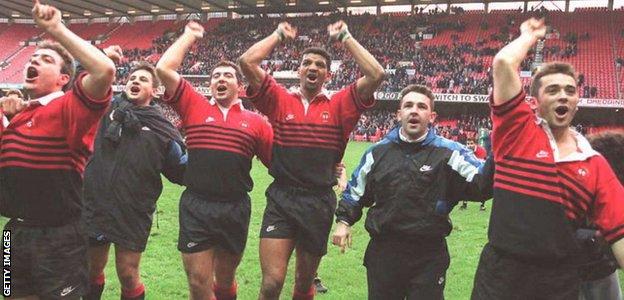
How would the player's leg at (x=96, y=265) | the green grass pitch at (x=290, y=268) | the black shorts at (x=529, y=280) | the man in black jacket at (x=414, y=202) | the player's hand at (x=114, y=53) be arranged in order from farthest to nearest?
the green grass pitch at (x=290, y=268)
the player's leg at (x=96, y=265)
the player's hand at (x=114, y=53)
the man in black jacket at (x=414, y=202)
the black shorts at (x=529, y=280)

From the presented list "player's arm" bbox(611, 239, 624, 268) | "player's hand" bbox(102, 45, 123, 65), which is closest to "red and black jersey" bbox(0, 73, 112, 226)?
"player's hand" bbox(102, 45, 123, 65)

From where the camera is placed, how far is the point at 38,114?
11.0 ft

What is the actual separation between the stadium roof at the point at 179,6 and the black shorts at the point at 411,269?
4248 cm

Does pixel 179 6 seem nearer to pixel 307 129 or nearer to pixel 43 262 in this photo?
pixel 307 129

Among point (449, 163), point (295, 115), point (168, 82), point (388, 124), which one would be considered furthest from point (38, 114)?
point (388, 124)

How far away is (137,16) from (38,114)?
5753 centimetres

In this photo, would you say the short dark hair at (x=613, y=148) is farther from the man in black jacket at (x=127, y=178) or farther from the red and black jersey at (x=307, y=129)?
the man in black jacket at (x=127, y=178)

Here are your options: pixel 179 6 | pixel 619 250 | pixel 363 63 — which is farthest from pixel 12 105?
pixel 179 6

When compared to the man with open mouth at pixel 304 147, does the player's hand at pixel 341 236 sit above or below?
below

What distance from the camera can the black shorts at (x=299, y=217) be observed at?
14.8 ft

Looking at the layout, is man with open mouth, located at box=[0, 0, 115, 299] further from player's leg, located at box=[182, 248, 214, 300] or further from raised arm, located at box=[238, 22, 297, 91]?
raised arm, located at box=[238, 22, 297, 91]

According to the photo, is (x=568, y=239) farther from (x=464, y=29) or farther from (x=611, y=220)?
(x=464, y=29)

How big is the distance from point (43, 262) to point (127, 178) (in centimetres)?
152

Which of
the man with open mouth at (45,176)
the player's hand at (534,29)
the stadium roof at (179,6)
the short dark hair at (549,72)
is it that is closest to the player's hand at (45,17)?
the man with open mouth at (45,176)
